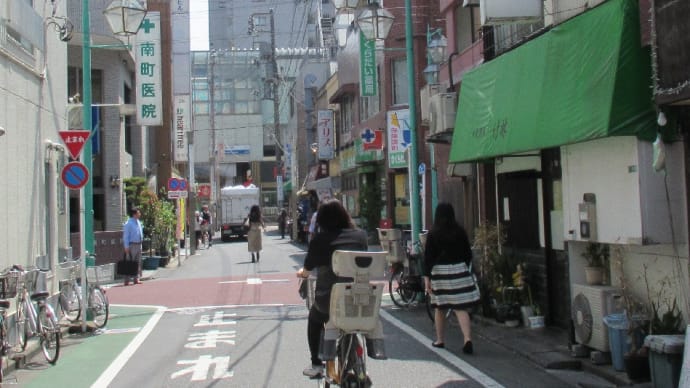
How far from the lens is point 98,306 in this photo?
12.0 m

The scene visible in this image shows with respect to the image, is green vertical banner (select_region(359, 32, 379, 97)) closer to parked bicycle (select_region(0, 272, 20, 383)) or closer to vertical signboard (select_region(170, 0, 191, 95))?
vertical signboard (select_region(170, 0, 191, 95))

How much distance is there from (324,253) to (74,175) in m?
6.63

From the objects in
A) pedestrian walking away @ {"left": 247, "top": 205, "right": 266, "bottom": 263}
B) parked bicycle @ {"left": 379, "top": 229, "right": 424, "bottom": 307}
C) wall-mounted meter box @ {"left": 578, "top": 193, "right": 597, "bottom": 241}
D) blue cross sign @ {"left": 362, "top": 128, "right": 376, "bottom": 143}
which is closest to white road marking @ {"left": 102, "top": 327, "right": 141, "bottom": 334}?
parked bicycle @ {"left": 379, "top": 229, "right": 424, "bottom": 307}

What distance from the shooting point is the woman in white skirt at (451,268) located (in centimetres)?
883

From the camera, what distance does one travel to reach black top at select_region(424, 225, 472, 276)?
8.86m

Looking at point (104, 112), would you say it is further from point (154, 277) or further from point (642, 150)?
point (642, 150)

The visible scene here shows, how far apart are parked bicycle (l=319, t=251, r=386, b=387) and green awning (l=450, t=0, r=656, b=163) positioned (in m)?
2.88

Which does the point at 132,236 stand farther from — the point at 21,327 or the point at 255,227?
the point at 21,327

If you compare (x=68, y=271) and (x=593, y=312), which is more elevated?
(x=68, y=271)

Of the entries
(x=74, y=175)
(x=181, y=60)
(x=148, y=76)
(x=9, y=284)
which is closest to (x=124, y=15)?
(x=74, y=175)

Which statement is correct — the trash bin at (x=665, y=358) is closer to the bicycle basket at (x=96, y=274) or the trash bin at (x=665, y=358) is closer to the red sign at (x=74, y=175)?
the red sign at (x=74, y=175)

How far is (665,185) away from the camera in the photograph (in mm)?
6977

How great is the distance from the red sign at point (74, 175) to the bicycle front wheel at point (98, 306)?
1.83 meters

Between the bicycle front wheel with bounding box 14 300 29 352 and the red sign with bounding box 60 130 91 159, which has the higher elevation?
the red sign with bounding box 60 130 91 159
